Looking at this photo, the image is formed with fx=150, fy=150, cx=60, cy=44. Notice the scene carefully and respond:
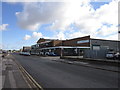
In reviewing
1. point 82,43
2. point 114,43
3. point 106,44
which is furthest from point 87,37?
point 114,43

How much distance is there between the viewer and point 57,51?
66.9 metres

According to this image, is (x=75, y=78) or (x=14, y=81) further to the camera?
(x=75, y=78)

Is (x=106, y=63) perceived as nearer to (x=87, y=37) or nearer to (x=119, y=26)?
(x=119, y=26)

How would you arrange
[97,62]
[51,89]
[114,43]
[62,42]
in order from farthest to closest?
[62,42]
[114,43]
[97,62]
[51,89]

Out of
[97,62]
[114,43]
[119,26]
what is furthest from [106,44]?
[97,62]

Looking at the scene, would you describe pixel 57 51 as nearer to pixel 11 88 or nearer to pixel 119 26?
pixel 119 26

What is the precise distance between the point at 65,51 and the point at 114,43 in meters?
22.3

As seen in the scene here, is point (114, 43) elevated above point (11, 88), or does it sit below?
above

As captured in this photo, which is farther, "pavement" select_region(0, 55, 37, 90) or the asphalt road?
the asphalt road

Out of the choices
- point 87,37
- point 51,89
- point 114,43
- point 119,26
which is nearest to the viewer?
point 51,89

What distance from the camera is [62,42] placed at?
79562 millimetres

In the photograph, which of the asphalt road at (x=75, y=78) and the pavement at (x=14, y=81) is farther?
the asphalt road at (x=75, y=78)

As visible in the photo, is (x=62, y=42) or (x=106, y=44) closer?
(x=106, y=44)

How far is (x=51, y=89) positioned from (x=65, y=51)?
57447 mm
